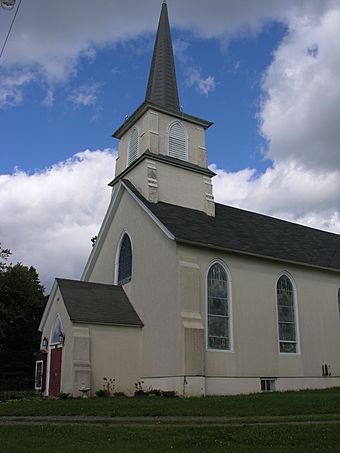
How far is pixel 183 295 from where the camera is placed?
2003 centimetres

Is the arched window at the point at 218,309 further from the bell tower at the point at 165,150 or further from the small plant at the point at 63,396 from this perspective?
the small plant at the point at 63,396

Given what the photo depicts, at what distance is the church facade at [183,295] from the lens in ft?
66.4

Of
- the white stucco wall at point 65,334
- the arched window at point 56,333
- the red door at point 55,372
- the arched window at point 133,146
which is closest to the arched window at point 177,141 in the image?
the arched window at point 133,146

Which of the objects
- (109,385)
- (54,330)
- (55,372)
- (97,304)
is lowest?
(109,385)

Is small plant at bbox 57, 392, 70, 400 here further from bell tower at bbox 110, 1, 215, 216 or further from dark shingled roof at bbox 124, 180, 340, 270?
bell tower at bbox 110, 1, 215, 216

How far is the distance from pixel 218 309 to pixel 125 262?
248 inches

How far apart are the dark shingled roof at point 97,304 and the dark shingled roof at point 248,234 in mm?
4610

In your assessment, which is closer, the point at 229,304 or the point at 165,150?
the point at 229,304

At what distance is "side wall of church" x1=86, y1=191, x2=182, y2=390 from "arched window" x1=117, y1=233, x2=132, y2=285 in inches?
16.1

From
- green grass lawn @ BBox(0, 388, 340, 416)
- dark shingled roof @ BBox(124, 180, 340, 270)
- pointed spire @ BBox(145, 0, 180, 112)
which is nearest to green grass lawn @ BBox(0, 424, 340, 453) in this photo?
green grass lawn @ BBox(0, 388, 340, 416)

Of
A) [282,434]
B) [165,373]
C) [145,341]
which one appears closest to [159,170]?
[145,341]

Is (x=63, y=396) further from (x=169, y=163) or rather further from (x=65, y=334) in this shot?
(x=169, y=163)

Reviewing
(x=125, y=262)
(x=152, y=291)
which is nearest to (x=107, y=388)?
(x=152, y=291)

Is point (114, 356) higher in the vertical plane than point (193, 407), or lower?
higher
